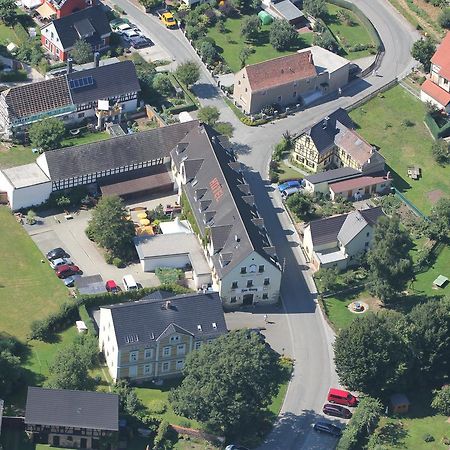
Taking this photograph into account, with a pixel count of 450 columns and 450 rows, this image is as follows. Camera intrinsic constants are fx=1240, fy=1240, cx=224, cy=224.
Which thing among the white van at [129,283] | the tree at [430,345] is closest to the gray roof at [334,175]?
the white van at [129,283]

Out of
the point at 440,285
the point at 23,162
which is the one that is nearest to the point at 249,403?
A: the point at 440,285

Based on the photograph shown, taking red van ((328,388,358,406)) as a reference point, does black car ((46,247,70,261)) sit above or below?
below

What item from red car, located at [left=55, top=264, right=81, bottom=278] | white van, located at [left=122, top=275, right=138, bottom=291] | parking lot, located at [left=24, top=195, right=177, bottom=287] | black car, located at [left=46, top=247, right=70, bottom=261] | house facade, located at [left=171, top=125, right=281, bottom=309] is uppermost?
house facade, located at [left=171, top=125, right=281, bottom=309]

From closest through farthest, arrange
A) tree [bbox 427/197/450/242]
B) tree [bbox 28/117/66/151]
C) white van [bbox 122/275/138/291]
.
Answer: white van [bbox 122/275/138/291] < tree [bbox 427/197/450/242] < tree [bbox 28/117/66/151]

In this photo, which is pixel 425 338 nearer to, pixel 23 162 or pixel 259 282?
pixel 259 282

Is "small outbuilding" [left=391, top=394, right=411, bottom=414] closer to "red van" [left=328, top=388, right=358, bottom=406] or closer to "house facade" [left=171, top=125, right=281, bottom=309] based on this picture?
"red van" [left=328, top=388, right=358, bottom=406]

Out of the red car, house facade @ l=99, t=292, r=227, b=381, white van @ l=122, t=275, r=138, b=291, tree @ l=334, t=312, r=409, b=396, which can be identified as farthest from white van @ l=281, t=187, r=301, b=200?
tree @ l=334, t=312, r=409, b=396

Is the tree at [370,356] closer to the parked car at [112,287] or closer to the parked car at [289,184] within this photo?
the parked car at [112,287]
